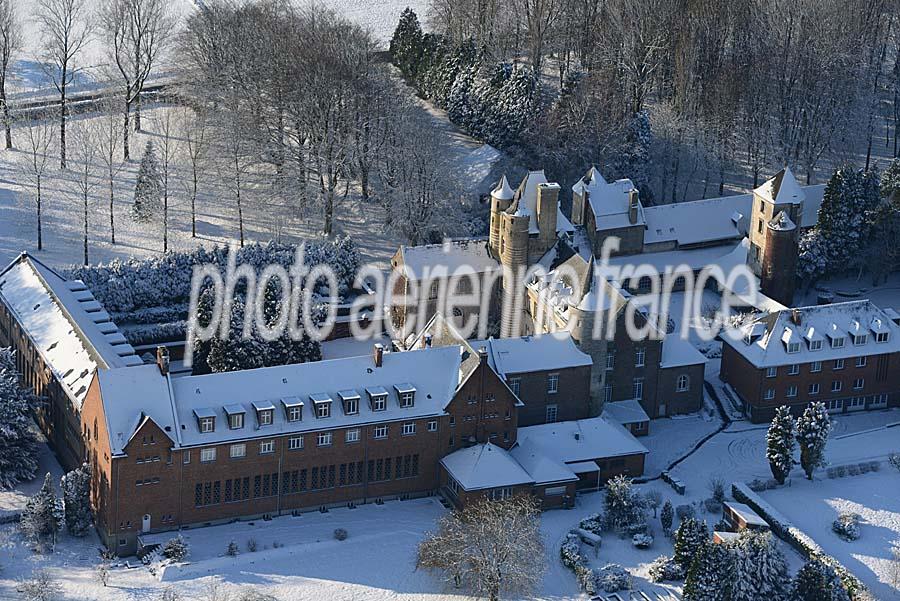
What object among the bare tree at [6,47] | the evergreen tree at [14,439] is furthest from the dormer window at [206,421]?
Answer: the bare tree at [6,47]

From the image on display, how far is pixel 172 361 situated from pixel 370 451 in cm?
2048

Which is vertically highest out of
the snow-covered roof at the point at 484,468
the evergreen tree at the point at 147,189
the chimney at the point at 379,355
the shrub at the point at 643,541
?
the evergreen tree at the point at 147,189

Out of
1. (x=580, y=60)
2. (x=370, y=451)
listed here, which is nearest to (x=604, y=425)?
(x=370, y=451)

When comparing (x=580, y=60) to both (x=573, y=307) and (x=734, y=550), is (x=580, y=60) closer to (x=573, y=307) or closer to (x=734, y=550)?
(x=573, y=307)

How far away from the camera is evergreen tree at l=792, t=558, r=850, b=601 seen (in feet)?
294

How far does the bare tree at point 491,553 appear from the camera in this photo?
9131cm

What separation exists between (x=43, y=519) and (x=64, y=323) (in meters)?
15.3

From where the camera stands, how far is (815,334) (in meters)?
111

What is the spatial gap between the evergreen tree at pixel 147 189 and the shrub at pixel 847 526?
53600 millimetres

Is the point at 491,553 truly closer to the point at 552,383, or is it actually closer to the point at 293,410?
the point at 293,410

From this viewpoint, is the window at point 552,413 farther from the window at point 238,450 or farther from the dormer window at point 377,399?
the window at point 238,450

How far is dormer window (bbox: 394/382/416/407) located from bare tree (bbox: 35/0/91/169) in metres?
43.8

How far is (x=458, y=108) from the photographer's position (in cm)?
14062

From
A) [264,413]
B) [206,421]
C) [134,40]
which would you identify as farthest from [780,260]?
[134,40]
